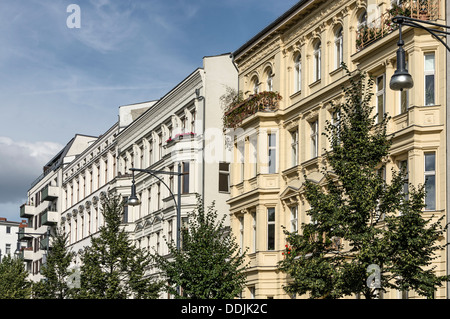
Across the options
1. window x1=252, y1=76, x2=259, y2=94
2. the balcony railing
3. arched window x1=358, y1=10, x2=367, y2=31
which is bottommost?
the balcony railing

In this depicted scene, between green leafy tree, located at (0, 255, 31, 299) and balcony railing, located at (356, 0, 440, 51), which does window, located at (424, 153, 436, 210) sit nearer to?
balcony railing, located at (356, 0, 440, 51)

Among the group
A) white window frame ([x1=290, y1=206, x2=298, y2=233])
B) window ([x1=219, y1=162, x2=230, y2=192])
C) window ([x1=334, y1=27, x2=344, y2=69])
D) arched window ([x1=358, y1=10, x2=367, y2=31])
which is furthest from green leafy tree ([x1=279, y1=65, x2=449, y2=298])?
window ([x1=219, y1=162, x2=230, y2=192])

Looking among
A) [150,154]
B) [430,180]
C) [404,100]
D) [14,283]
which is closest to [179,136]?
[150,154]

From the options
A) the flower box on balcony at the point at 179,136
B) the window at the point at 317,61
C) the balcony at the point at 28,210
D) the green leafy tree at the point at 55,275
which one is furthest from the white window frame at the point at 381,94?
the balcony at the point at 28,210

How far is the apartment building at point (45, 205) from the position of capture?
301ft

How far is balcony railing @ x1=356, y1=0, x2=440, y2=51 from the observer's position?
31.3m

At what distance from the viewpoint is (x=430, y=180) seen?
30828 mm

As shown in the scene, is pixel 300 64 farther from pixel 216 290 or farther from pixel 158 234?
pixel 158 234

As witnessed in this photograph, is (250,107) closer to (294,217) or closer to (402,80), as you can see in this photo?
(294,217)

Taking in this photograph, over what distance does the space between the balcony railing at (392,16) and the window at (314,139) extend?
220 inches

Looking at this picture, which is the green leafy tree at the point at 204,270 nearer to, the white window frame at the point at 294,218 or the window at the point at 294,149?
the white window frame at the point at 294,218

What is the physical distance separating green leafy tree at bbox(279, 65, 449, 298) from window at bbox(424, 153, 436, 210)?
286cm

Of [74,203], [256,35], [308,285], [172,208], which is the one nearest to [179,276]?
[308,285]

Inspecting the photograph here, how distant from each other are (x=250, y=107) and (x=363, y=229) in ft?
63.9
